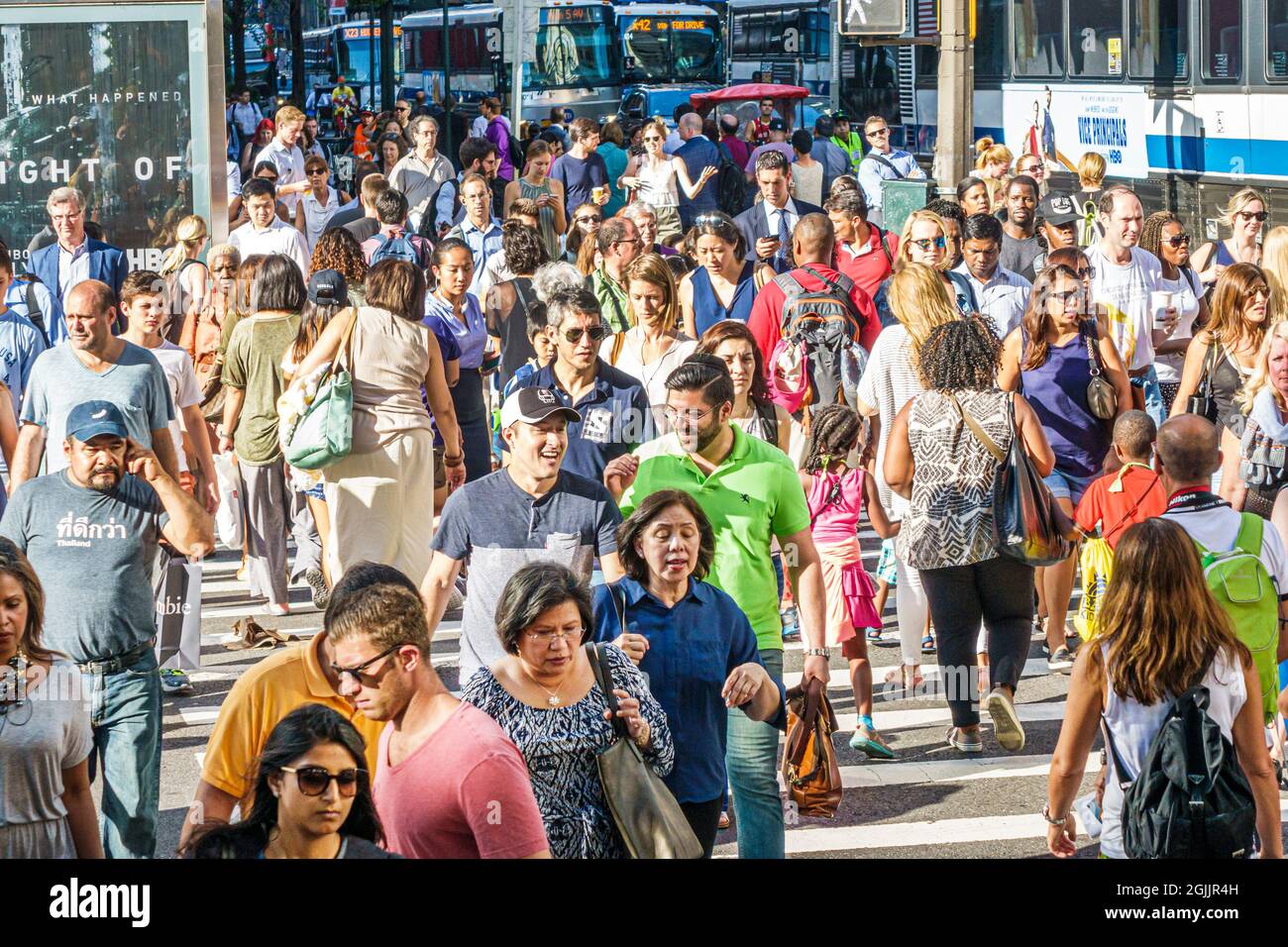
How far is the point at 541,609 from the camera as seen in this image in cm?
516

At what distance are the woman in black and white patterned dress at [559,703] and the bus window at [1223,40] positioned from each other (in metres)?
15.1

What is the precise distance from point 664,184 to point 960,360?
10.4 metres

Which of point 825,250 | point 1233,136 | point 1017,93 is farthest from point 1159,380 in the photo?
point 1017,93

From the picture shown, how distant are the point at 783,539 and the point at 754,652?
94 centimetres

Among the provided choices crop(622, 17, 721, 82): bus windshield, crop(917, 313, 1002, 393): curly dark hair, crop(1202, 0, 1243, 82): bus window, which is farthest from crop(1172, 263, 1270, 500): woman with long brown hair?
crop(622, 17, 721, 82): bus windshield

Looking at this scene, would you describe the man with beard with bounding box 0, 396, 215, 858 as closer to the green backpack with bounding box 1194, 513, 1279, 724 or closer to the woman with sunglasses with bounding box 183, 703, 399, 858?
the woman with sunglasses with bounding box 183, 703, 399, 858

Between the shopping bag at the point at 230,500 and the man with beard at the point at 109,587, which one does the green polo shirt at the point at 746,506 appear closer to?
the man with beard at the point at 109,587

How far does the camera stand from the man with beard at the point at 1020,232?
41.5 feet

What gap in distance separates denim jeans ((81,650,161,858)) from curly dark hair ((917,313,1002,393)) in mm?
3335

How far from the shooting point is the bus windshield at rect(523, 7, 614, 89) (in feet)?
132

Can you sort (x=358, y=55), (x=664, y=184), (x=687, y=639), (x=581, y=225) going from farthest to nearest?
1. (x=358, y=55)
2. (x=664, y=184)
3. (x=581, y=225)
4. (x=687, y=639)

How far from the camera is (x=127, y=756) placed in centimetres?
612

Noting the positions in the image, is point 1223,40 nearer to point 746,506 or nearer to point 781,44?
point 746,506

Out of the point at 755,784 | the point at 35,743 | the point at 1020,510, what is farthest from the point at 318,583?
the point at 35,743
